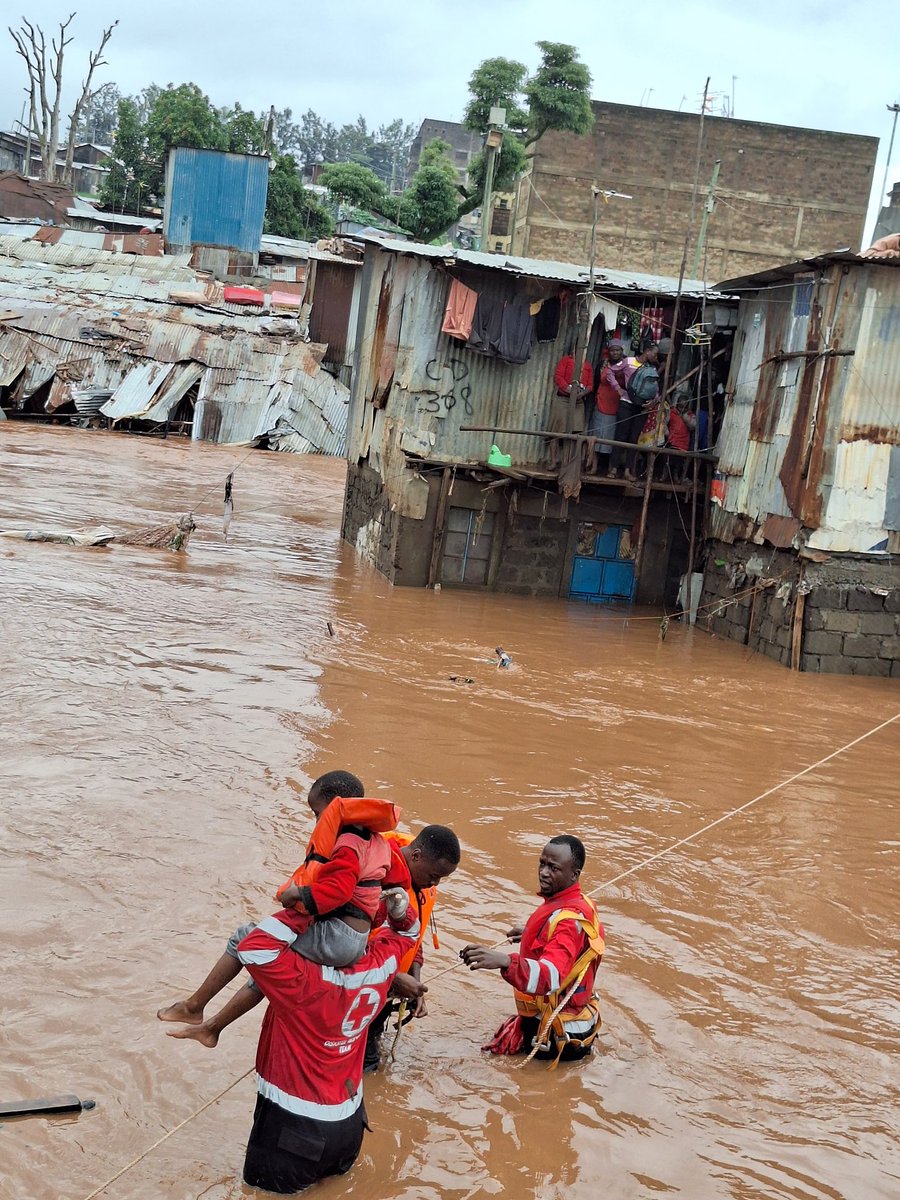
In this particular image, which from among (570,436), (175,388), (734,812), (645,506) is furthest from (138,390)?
(734,812)

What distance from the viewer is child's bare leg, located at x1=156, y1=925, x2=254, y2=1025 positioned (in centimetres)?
399

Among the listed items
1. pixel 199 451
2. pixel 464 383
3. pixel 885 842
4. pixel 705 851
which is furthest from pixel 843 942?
pixel 199 451

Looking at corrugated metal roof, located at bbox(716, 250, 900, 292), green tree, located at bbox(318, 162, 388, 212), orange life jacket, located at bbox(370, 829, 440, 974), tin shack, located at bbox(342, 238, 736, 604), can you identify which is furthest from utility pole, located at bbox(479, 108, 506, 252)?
orange life jacket, located at bbox(370, 829, 440, 974)

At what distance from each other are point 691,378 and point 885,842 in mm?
10453

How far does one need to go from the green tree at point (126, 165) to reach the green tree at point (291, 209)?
19.1ft

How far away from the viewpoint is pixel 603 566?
19.1m

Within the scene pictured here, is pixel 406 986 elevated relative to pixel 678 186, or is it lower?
lower

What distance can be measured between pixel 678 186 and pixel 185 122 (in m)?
19.4

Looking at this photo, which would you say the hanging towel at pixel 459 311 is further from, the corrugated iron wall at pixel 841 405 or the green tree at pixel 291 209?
the green tree at pixel 291 209

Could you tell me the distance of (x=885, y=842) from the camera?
916 cm

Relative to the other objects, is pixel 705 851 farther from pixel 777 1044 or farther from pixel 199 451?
pixel 199 451

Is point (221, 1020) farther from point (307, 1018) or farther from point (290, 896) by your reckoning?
point (290, 896)

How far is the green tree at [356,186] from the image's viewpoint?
44125 millimetres

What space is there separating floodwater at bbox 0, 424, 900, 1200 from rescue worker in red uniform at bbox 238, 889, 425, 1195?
288mm
